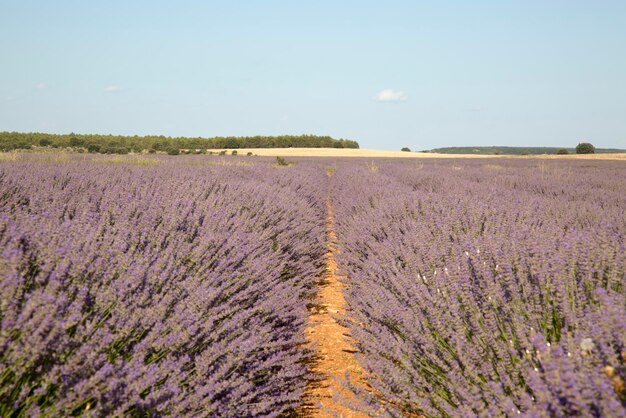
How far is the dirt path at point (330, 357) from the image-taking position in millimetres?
2311

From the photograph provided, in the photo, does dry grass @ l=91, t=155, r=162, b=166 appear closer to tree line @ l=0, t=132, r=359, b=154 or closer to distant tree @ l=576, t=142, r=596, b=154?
tree line @ l=0, t=132, r=359, b=154

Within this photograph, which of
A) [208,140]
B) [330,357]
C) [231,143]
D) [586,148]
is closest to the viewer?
[330,357]

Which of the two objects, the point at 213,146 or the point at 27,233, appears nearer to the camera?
the point at 27,233

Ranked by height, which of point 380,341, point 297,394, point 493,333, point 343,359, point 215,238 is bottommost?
point 343,359

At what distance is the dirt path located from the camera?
2.31 m

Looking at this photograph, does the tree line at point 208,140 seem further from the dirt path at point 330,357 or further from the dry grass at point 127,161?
the dirt path at point 330,357

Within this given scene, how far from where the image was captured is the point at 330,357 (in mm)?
2969

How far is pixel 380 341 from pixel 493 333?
2.15ft

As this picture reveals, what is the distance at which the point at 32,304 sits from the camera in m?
1.17

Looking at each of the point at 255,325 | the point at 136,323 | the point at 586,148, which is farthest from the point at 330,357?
the point at 586,148

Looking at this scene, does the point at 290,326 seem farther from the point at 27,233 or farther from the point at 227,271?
the point at 27,233

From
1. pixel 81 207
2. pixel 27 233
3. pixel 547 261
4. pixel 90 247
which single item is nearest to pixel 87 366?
pixel 90 247

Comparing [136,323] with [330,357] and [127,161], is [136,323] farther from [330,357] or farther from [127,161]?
[127,161]

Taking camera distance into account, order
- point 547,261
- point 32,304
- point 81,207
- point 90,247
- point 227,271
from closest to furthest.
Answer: point 32,304 → point 90,247 → point 547,261 → point 227,271 → point 81,207
